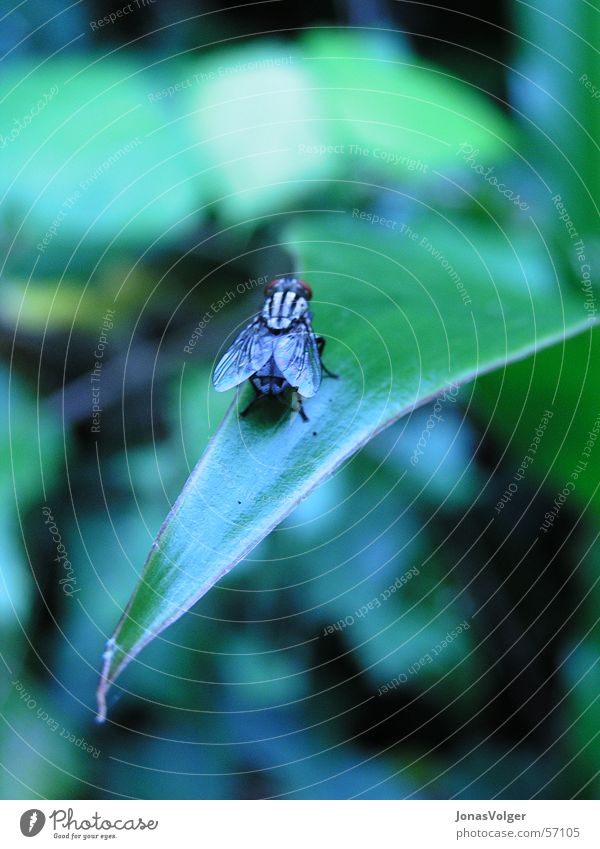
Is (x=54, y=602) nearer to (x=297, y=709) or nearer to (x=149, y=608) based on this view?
(x=297, y=709)

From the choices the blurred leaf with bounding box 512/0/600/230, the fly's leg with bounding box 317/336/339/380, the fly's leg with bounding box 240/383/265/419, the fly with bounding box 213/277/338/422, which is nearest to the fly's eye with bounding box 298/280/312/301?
the fly with bounding box 213/277/338/422

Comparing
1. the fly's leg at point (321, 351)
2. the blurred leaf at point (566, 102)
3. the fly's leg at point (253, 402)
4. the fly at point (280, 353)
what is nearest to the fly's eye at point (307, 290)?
the fly at point (280, 353)

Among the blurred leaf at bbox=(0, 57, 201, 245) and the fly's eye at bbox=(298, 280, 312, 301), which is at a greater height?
the blurred leaf at bbox=(0, 57, 201, 245)

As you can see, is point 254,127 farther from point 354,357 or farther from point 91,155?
point 354,357

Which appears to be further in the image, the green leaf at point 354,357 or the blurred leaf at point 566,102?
the blurred leaf at point 566,102

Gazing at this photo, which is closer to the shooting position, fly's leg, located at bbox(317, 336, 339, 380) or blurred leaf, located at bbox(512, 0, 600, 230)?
fly's leg, located at bbox(317, 336, 339, 380)

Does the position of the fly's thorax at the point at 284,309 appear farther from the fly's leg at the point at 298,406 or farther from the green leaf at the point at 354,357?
the fly's leg at the point at 298,406

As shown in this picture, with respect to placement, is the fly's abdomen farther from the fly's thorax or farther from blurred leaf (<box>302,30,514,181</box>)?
blurred leaf (<box>302,30,514,181</box>)
